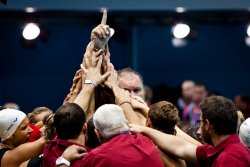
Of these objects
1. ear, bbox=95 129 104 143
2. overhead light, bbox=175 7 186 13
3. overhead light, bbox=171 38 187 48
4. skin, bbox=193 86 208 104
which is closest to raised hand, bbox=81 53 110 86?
ear, bbox=95 129 104 143

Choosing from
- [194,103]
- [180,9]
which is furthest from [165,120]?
[194,103]

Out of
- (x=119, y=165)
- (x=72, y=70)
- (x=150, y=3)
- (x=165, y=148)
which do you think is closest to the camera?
(x=119, y=165)

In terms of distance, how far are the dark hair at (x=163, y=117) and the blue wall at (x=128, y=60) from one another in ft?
25.9

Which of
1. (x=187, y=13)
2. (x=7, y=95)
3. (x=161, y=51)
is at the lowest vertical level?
(x=7, y=95)

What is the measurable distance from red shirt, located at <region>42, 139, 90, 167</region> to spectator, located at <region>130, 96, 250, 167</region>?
416mm

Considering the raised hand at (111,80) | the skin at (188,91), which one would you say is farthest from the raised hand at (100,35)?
the skin at (188,91)

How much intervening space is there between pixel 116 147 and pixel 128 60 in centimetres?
848

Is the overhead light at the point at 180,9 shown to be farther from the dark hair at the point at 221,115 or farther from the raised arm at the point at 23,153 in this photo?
the dark hair at the point at 221,115

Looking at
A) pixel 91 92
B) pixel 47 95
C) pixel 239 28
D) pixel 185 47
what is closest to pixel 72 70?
pixel 47 95

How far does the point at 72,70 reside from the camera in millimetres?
11969

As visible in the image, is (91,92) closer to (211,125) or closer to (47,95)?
(211,125)

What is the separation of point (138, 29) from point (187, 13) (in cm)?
295

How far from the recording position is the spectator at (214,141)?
346 cm

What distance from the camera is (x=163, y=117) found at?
3.88 meters
